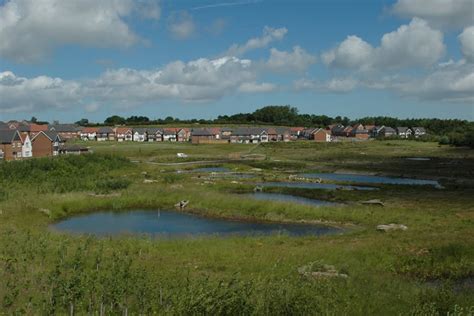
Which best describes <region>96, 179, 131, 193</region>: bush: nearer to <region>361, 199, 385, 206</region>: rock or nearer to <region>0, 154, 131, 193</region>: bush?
<region>0, 154, 131, 193</region>: bush

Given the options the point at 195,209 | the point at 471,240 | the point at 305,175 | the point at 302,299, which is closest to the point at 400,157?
the point at 305,175

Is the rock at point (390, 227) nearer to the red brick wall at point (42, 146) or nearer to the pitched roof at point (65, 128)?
the red brick wall at point (42, 146)

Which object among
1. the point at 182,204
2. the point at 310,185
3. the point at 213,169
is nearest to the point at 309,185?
the point at 310,185

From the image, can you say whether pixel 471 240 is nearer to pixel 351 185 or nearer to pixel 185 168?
pixel 351 185

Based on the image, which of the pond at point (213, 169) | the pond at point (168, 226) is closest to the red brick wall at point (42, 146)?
the pond at point (213, 169)

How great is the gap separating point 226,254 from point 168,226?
13627 mm

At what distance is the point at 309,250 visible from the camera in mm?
23906

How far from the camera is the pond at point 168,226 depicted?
1287 inches

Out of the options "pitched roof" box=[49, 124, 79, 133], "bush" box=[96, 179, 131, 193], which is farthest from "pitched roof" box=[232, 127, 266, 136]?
"bush" box=[96, 179, 131, 193]

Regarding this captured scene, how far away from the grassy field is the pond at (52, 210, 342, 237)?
5.34 ft

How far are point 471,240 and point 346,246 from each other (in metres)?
7.01

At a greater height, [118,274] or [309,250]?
[118,274]

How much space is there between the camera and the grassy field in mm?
12250

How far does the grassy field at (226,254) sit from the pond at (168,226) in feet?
5.34
